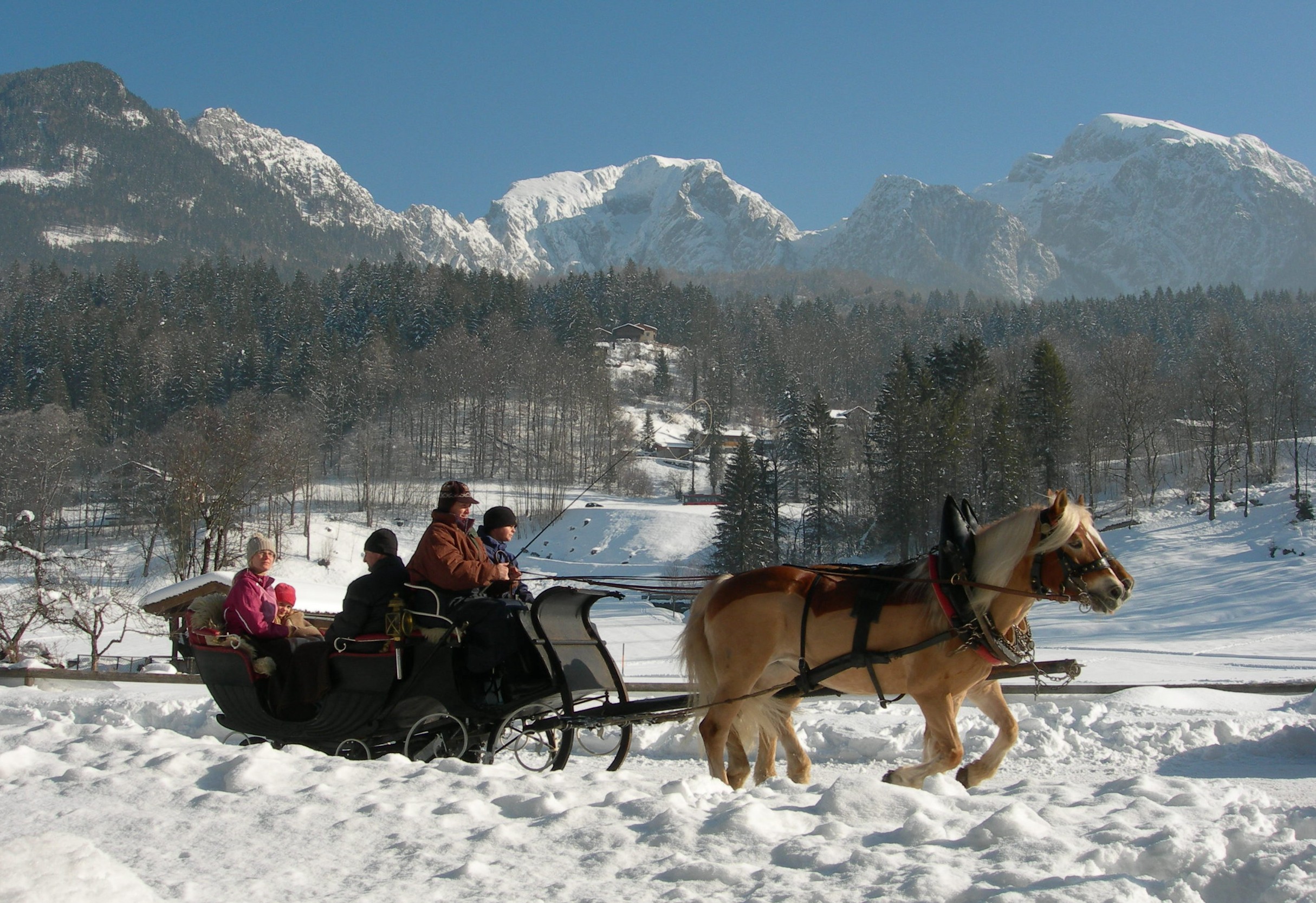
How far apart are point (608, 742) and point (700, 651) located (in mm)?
1454

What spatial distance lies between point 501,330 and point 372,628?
78.3 m

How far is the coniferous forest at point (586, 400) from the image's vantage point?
44.0 m

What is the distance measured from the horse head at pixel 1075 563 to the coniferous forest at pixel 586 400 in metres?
29.2

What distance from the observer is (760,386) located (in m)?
88.7

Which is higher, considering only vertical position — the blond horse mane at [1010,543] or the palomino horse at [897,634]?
the blond horse mane at [1010,543]

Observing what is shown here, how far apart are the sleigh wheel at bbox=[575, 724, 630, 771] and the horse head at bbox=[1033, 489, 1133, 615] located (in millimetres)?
2901

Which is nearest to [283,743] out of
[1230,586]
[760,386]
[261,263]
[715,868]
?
[715,868]

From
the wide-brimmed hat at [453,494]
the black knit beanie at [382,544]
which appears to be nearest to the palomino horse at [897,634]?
the wide-brimmed hat at [453,494]

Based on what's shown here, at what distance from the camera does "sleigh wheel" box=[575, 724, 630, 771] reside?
20.3ft

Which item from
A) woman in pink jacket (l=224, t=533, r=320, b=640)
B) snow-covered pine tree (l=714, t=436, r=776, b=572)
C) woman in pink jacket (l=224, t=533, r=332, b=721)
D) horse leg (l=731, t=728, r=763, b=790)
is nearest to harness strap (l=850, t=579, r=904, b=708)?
horse leg (l=731, t=728, r=763, b=790)

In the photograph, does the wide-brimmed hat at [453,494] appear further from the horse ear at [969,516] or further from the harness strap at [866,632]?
the horse ear at [969,516]

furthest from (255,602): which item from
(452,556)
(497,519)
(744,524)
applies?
(744,524)

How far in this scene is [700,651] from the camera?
21.0ft

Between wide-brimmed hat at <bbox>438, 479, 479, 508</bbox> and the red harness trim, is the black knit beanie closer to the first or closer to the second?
wide-brimmed hat at <bbox>438, 479, 479, 508</bbox>
